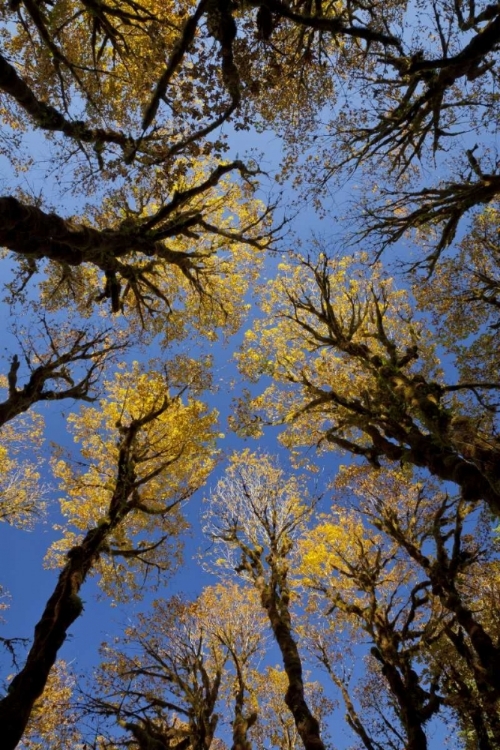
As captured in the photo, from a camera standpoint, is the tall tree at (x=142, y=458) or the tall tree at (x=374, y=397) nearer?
the tall tree at (x=374, y=397)

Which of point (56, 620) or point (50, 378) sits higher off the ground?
point (50, 378)

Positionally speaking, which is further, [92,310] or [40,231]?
[92,310]

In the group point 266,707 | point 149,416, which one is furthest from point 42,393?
point 266,707

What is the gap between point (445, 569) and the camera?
8.64 m

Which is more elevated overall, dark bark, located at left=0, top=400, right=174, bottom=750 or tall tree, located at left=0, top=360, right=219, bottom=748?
tall tree, located at left=0, top=360, right=219, bottom=748

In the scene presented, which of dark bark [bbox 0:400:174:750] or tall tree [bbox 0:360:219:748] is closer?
dark bark [bbox 0:400:174:750]

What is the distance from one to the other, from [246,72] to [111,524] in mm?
8485

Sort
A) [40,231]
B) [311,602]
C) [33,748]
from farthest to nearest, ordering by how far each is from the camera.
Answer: [311,602] → [33,748] → [40,231]

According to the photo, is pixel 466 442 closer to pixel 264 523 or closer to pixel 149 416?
Result: pixel 149 416

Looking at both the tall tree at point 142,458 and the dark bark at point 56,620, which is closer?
the dark bark at point 56,620

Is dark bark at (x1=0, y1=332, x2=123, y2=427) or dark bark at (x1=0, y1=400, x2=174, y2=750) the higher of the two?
dark bark at (x1=0, y1=332, x2=123, y2=427)

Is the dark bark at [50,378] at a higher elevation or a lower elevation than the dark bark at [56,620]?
higher

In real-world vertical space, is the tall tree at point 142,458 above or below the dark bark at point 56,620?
above

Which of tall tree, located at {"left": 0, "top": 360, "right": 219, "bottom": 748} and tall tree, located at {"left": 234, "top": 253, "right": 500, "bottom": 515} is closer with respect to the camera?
tall tree, located at {"left": 234, "top": 253, "right": 500, "bottom": 515}
